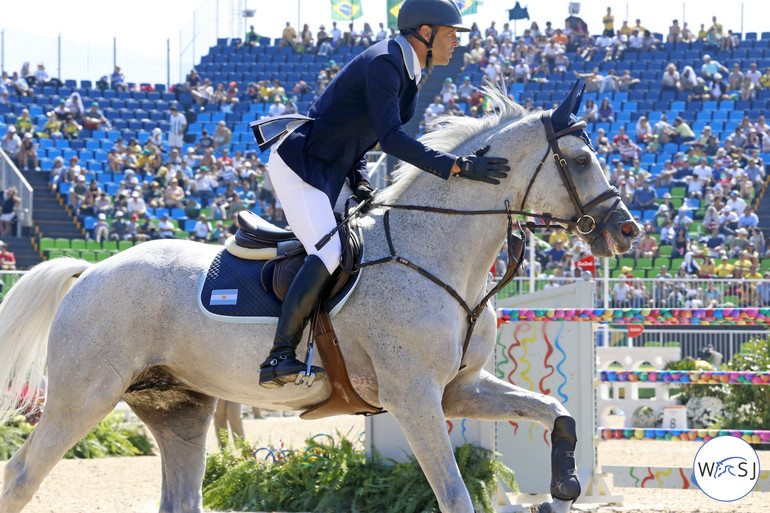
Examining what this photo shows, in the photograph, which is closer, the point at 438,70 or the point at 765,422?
the point at 765,422

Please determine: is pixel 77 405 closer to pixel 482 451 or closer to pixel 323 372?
pixel 323 372

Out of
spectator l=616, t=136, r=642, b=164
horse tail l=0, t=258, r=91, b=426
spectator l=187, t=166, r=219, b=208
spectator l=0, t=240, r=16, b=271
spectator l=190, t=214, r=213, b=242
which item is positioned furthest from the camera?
spectator l=616, t=136, r=642, b=164

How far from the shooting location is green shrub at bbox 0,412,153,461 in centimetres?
1049

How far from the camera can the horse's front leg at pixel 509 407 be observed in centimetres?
454

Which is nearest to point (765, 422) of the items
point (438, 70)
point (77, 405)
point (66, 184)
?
point (77, 405)

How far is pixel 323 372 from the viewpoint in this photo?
4.55m

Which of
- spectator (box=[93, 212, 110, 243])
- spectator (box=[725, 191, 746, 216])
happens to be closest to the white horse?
spectator (box=[93, 212, 110, 243])

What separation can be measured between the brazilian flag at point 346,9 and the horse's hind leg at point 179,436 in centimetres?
2856

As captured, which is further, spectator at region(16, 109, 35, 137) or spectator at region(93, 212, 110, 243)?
spectator at region(16, 109, 35, 137)

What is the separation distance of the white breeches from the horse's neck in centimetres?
31

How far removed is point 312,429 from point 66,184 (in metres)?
13.0

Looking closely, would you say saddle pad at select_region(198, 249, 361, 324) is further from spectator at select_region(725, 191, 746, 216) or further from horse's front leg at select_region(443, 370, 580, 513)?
spectator at select_region(725, 191, 746, 216)

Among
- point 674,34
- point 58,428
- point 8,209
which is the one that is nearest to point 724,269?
point 674,34

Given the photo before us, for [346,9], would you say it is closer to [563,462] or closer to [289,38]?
[289,38]
